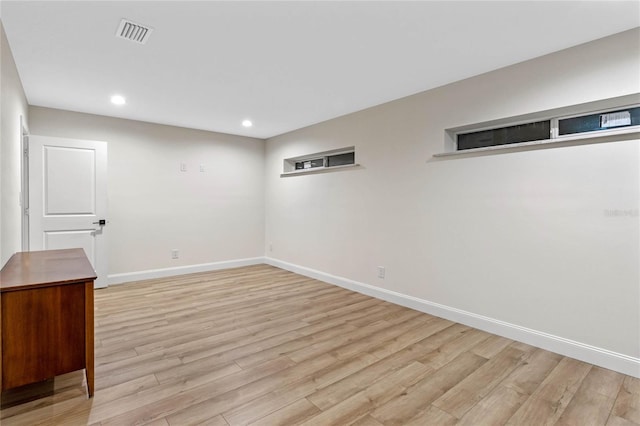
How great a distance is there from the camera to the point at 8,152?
2.40 meters

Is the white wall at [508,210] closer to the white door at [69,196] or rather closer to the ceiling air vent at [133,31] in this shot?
the ceiling air vent at [133,31]

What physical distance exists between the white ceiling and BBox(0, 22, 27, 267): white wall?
18 cm

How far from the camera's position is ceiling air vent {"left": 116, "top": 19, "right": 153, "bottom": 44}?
2176mm

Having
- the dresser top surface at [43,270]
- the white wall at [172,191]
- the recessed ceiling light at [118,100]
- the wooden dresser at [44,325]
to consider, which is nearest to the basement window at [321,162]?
the white wall at [172,191]

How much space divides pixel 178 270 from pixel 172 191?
124 cm

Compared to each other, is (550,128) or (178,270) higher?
(550,128)

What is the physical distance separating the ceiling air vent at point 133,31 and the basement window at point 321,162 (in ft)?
8.68

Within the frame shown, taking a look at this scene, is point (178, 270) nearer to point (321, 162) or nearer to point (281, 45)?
point (321, 162)

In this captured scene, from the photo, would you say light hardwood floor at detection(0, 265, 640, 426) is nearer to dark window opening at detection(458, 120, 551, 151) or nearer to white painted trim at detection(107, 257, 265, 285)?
white painted trim at detection(107, 257, 265, 285)

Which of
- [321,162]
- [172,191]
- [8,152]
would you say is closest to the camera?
[8,152]

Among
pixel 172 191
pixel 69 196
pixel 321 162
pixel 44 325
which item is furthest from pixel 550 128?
pixel 69 196

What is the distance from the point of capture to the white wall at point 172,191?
450 centimetres

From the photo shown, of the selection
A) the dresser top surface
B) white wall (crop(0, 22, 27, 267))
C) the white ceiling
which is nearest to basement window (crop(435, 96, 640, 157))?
the white ceiling

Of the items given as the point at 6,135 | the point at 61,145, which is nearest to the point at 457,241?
the point at 6,135
